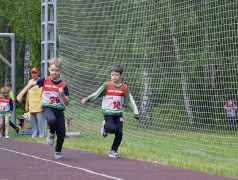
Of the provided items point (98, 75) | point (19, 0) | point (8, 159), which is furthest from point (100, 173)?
point (19, 0)

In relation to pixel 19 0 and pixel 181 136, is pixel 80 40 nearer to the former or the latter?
pixel 181 136

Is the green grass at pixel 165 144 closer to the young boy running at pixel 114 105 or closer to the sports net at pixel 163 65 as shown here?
the sports net at pixel 163 65

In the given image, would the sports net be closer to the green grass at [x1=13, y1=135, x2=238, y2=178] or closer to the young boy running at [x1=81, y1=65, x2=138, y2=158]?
the green grass at [x1=13, y1=135, x2=238, y2=178]

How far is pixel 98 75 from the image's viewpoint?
58.4 feet

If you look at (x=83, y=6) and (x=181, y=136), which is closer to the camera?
(x=181, y=136)

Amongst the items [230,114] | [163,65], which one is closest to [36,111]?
[163,65]

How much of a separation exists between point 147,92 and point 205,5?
3.49 meters

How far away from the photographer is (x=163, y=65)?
50.8 feet

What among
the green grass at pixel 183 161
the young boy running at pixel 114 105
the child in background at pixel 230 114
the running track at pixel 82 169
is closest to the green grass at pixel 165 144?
the green grass at pixel 183 161

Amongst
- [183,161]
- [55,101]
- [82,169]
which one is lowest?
[183,161]

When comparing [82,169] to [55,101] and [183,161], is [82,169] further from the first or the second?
[183,161]

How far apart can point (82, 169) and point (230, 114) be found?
684 cm

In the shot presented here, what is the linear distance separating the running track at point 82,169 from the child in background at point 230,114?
153 inches

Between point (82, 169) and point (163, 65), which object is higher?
point (163, 65)
